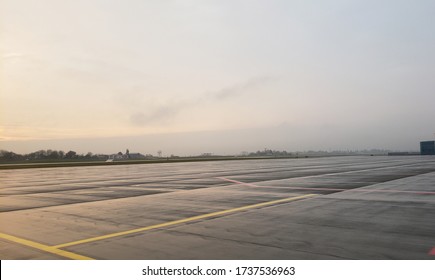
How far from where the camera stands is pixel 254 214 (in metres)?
13.0

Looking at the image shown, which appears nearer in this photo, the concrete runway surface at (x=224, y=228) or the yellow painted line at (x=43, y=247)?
the yellow painted line at (x=43, y=247)

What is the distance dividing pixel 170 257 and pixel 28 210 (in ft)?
32.9

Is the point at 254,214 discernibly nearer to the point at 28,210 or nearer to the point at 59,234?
the point at 59,234

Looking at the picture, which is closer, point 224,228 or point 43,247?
point 43,247

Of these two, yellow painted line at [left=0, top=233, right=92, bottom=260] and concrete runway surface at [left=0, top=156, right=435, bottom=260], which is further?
concrete runway surface at [left=0, top=156, right=435, bottom=260]

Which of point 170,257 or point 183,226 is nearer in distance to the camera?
point 170,257
